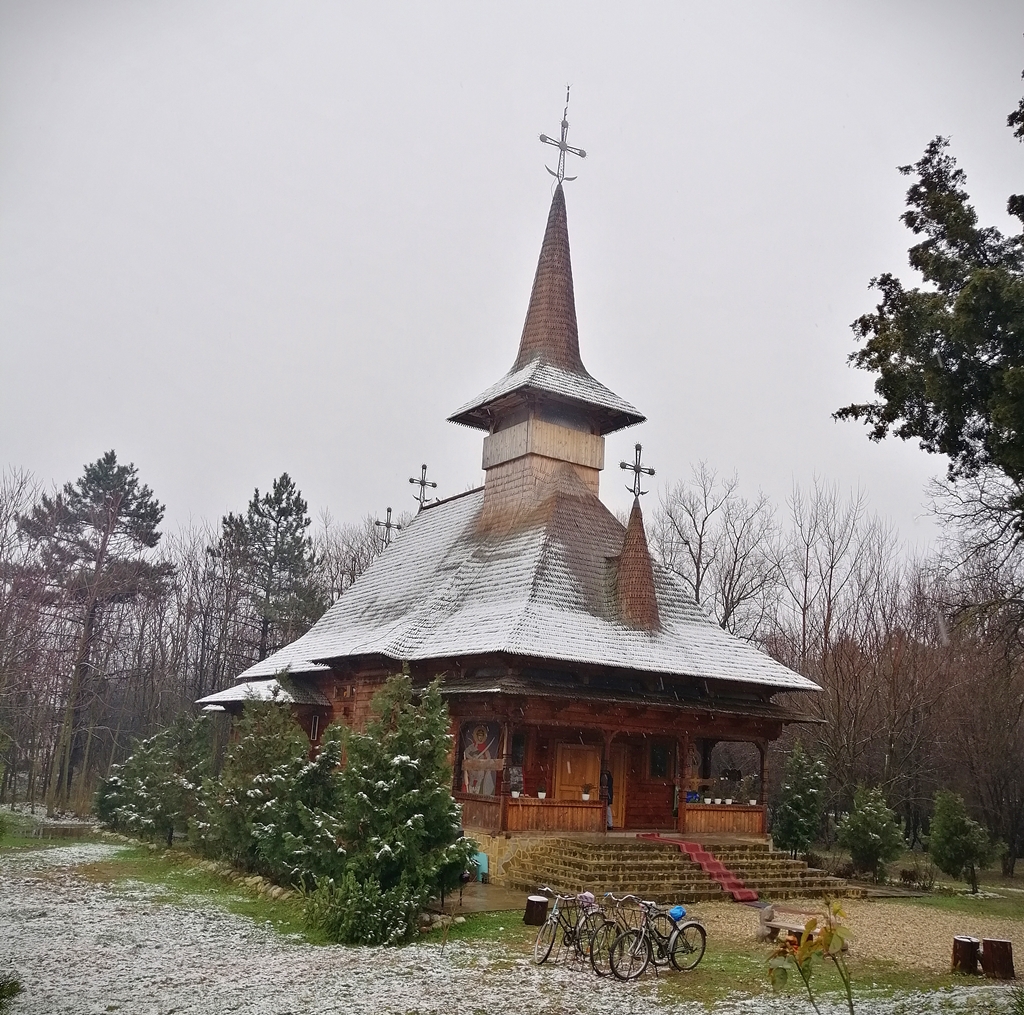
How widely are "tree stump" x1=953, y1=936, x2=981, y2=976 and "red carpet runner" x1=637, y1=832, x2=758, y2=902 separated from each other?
5.62 meters

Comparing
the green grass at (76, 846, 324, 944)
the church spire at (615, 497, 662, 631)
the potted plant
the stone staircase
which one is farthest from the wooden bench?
the potted plant

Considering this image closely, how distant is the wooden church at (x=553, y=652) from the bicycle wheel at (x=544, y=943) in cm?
590

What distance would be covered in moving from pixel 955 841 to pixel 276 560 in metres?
28.9

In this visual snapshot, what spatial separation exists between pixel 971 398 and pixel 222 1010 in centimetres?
899

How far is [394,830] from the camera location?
39.2 ft

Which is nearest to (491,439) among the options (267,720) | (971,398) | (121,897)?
(267,720)

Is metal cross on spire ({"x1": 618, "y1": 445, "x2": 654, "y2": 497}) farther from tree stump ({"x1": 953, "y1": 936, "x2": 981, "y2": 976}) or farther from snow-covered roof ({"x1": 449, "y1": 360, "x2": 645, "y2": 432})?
tree stump ({"x1": 953, "y1": 936, "x2": 981, "y2": 976})

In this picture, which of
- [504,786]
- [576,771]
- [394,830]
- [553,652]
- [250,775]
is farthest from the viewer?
[576,771]

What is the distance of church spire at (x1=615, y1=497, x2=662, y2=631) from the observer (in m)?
20.1

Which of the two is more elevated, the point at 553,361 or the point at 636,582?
the point at 553,361

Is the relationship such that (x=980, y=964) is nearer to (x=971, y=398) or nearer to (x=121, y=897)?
(x=971, y=398)

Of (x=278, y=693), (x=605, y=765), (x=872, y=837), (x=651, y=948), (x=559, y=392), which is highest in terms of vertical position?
(x=559, y=392)

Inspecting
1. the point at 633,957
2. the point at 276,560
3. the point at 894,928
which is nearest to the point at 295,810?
the point at 633,957

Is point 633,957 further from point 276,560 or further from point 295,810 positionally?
point 276,560
